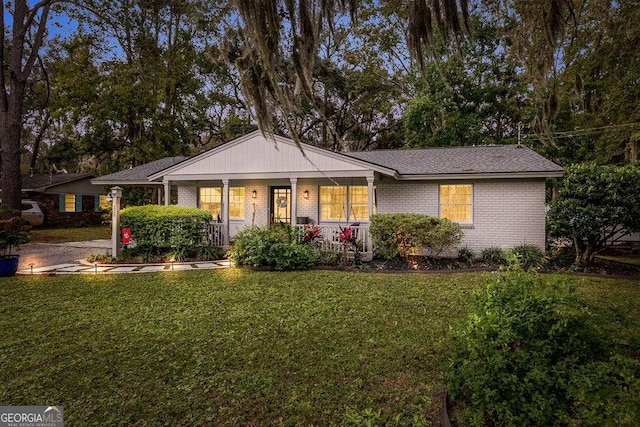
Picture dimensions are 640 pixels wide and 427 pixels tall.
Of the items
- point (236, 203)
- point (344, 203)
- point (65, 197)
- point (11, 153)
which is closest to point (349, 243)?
point (344, 203)

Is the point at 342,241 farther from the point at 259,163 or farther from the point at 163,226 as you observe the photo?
the point at 163,226

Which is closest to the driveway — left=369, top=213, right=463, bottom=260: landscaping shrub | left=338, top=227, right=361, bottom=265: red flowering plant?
left=338, top=227, right=361, bottom=265: red flowering plant

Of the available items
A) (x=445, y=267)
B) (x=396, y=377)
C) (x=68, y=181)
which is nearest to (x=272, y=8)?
(x=396, y=377)

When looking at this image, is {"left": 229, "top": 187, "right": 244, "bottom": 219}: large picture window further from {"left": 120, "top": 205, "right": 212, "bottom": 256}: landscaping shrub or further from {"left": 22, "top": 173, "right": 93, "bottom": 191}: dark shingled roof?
{"left": 22, "top": 173, "right": 93, "bottom": 191}: dark shingled roof

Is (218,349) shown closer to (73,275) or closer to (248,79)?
(248,79)

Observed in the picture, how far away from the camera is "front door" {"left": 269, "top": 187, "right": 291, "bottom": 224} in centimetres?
1338

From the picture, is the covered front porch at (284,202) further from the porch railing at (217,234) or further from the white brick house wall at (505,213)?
the white brick house wall at (505,213)

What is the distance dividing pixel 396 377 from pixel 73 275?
811 cm

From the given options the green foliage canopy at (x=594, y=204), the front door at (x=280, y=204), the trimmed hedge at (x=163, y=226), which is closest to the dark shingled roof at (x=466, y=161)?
the green foliage canopy at (x=594, y=204)

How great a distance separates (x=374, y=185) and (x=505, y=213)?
4.17 m

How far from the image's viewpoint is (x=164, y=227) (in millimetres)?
10062

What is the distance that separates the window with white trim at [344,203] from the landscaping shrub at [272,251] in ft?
10.7

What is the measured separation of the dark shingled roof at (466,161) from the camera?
10.2 metres

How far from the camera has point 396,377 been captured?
3.22 metres
